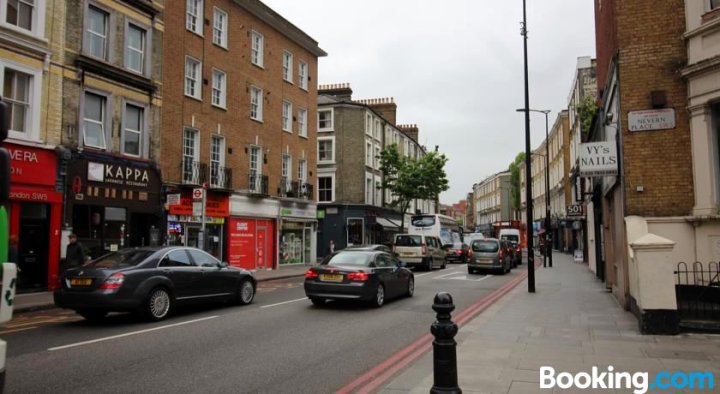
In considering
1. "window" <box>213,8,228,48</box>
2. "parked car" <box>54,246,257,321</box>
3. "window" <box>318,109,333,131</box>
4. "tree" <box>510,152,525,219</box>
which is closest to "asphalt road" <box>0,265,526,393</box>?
"parked car" <box>54,246,257,321</box>

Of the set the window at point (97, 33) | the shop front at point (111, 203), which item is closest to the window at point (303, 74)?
the shop front at point (111, 203)

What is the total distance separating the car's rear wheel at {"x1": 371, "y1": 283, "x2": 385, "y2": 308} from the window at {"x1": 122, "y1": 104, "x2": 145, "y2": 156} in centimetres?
1102

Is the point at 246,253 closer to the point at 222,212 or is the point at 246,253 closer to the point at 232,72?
the point at 222,212

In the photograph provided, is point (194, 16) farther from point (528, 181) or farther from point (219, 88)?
point (528, 181)

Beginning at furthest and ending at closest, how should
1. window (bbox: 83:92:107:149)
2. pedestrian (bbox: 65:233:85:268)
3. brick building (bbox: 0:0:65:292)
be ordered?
window (bbox: 83:92:107:149)
brick building (bbox: 0:0:65:292)
pedestrian (bbox: 65:233:85:268)

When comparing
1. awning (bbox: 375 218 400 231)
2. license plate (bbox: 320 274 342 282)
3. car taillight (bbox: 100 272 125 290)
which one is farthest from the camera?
awning (bbox: 375 218 400 231)

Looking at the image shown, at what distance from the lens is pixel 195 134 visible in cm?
2228

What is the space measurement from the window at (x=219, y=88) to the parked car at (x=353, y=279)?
523 inches

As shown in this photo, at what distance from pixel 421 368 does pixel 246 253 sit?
1961 cm

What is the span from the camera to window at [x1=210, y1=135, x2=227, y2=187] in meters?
22.9

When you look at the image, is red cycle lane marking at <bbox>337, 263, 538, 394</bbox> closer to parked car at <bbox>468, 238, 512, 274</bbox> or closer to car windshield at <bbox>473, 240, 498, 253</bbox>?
parked car at <bbox>468, 238, 512, 274</bbox>

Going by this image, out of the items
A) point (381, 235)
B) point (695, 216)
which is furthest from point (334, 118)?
point (695, 216)

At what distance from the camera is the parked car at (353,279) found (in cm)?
1207

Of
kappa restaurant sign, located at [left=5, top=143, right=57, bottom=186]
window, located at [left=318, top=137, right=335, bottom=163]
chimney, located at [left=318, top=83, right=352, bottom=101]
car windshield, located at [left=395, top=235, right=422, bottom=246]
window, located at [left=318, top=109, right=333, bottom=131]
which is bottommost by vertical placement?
car windshield, located at [left=395, top=235, right=422, bottom=246]
